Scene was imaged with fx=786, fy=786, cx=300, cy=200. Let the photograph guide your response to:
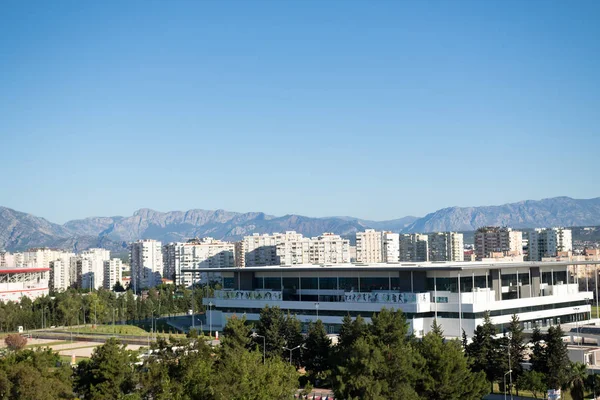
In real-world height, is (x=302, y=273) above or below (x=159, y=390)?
above

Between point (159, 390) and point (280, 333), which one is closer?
point (159, 390)

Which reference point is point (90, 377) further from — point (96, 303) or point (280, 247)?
point (280, 247)

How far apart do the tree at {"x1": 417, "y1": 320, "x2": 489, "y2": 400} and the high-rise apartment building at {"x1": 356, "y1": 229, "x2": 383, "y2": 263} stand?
469 feet

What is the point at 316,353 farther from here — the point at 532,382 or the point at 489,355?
the point at 532,382

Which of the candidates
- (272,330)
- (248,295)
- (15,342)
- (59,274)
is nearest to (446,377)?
(272,330)

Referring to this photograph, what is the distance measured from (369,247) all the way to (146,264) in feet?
166

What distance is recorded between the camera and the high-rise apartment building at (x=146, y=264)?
556ft

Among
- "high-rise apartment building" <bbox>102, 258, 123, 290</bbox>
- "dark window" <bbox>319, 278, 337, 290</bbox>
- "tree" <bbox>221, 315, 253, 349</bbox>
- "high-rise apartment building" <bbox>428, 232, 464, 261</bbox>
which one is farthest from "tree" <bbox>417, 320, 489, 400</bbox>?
"high-rise apartment building" <bbox>428, 232, 464, 261</bbox>

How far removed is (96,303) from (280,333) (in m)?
47.3

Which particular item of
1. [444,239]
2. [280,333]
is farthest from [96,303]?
[444,239]

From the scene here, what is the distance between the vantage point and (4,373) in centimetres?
3428

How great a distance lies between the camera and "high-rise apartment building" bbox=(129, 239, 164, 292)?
169500 mm

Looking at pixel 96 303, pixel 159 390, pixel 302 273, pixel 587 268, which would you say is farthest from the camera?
pixel 587 268

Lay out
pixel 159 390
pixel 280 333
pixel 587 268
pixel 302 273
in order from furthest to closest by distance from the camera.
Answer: pixel 587 268 → pixel 302 273 → pixel 280 333 → pixel 159 390
